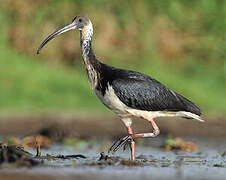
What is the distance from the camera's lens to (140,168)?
8281 millimetres

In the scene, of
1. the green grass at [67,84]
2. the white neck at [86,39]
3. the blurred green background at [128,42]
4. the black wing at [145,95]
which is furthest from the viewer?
the blurred green background at [128,42]

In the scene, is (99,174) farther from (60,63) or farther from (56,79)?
(60,63)

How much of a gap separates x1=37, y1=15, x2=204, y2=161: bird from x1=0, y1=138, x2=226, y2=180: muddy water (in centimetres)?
59

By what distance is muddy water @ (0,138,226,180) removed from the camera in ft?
24.6

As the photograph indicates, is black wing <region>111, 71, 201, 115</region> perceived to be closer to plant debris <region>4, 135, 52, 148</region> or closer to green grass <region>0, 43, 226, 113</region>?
plant debris <region>4, 135, 52, 148</region>

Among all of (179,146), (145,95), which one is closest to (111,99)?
(145,95)

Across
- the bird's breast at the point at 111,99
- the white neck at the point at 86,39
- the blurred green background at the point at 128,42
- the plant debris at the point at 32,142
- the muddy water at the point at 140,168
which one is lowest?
the muddy water at the point at 140,168

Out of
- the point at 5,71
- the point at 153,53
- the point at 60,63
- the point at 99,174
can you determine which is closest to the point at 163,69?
the point at 153,53

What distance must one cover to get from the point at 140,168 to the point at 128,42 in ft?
30.2

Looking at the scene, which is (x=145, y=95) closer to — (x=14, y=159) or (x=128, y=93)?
(x=128, y=93)

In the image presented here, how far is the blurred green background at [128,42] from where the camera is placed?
15.7 m

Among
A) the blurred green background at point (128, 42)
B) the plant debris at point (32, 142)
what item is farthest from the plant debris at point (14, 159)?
the blurred green background at point (128, 42)

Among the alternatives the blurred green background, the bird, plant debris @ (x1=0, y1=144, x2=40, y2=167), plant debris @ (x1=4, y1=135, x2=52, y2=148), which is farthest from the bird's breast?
the blurred green background

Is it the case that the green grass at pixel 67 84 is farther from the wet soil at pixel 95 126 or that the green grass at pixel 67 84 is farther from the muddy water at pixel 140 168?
the muddy water at pixel 140 168
